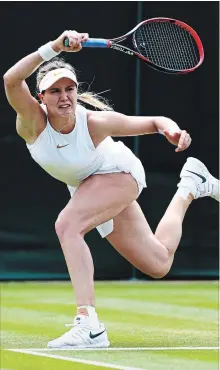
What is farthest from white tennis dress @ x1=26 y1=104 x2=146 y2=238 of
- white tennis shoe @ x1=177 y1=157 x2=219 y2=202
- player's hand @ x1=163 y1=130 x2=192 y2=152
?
white tennis shoe @ x1=177 y1=157 x2=219 y2=202

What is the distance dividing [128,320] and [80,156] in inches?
80.7

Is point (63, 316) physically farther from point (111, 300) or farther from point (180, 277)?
point (180, 277)

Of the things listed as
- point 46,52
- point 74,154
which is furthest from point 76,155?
point 46,52

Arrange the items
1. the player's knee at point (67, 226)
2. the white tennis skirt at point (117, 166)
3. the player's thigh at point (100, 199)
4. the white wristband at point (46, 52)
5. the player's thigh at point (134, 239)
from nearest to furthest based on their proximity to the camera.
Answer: the white wristband at point (46, 52)
the player's knee at point (67, 226)
the player's thigh at point (100, 199)
the white tennis skirt at point (117, 166)
the player's thigh at point (134, 239)

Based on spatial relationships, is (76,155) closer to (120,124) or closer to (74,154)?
(74,154)

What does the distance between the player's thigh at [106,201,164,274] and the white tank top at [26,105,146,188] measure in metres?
0.40

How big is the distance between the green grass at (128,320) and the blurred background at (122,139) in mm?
352

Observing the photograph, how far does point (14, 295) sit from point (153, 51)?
11.6ft

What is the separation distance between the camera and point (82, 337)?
6.28m

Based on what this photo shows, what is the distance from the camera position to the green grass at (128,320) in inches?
229

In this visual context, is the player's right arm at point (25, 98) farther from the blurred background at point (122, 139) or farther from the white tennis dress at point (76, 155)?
the blurred background at point (122, 139)

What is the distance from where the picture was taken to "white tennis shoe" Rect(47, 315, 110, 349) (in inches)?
247

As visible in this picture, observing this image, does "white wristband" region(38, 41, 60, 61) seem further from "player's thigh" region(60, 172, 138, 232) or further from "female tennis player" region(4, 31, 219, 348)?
"player's thigh" region(60, 172, 138, 232)

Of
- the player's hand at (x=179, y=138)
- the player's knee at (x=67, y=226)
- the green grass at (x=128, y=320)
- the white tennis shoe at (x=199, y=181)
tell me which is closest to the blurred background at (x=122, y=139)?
the green grass at (x=128, y=320)
